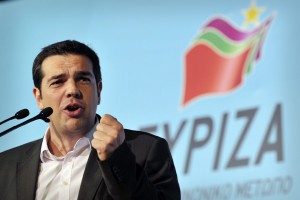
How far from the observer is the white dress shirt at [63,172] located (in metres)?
2.47

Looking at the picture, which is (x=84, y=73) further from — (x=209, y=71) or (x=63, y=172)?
(x=209, y=71)

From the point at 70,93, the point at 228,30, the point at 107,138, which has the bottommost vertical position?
the point at 107,138

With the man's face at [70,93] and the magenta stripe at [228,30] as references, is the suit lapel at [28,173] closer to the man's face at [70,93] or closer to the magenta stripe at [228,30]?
the man's face at [70,93]

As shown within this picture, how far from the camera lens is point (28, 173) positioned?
252 cm

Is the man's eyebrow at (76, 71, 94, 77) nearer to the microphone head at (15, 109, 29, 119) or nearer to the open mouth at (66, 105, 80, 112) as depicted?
the open mouth at (66, 105, 80, 112)

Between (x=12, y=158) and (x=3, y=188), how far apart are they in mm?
170

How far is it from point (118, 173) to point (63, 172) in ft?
1.66

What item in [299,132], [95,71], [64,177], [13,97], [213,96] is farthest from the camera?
[13,97]

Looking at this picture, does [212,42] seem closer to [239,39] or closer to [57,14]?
[239,39]

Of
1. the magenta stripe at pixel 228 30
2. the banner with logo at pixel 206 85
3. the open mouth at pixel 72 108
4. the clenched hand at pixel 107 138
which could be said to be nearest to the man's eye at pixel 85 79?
the open mouth at pixel 72 108

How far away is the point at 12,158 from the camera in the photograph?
2660 millimetres

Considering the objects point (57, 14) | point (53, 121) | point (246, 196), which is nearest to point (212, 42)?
point (246, 196)

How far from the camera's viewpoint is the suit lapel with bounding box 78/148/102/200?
234 cm

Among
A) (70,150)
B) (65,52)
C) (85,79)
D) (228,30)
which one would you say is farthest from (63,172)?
(228,30)
